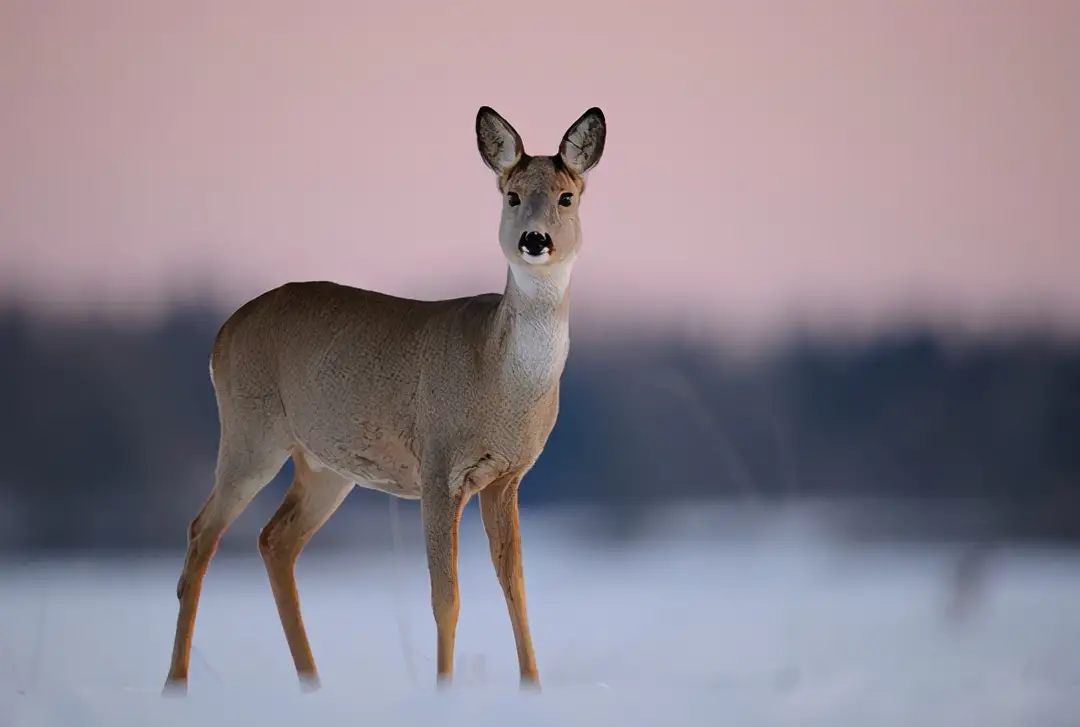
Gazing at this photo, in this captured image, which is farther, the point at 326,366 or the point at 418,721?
the point at 326,366

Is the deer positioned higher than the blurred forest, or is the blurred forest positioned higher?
the deer

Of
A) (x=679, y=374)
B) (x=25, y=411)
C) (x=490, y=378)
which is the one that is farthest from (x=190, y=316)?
(x=490, y=378)

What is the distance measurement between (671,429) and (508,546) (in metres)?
3.12

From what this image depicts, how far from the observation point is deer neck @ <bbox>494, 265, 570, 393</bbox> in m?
3.94

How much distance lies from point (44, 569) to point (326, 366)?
9.39 ft

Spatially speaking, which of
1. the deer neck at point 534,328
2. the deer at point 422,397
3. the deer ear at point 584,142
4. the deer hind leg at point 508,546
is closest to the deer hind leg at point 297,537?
the deer at point 422,397

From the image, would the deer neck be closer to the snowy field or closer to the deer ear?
the deer ear

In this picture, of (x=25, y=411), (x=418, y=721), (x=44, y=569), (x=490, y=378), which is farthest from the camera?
(x=25, y=411)

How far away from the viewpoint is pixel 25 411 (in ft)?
23.1

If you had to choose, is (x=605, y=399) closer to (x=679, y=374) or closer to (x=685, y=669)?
(x=679, y=374)

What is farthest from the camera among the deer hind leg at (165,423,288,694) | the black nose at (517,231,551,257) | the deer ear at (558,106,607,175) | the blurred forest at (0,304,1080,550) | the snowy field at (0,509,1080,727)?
the blurred forest at (0,304,1080,550)

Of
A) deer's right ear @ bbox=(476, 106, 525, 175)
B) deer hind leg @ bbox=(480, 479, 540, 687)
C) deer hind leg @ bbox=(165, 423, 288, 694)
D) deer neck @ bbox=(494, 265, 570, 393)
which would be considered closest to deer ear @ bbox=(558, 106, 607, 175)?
deer's right ear @ bbox=(476, 106, 525, 175)

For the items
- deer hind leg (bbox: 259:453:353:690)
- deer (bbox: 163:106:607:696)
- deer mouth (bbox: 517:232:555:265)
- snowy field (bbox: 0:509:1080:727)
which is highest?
deer mouth (bbox: 517:232:555:265)

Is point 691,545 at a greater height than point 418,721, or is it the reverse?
point 418,721
